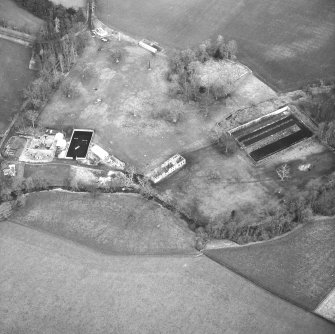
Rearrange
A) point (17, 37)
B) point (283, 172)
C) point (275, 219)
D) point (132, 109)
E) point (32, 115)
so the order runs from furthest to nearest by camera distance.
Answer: point (17, 37) → point (132, 109) → point (32, 115) → point (283, 172) → point (275, 219)

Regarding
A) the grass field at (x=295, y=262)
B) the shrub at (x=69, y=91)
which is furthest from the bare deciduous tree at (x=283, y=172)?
the shrub at (x=69, y=91)

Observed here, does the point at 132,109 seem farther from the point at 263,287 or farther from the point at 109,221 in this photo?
the point at 263,287

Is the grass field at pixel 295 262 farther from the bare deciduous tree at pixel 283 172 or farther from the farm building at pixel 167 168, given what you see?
the farm building at pixel 167 168

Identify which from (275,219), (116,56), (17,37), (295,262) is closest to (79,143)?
(116,56)

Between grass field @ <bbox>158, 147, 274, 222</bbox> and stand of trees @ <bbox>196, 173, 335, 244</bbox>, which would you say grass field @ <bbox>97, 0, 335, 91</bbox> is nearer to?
grass field @ <bbox>158, 147, 274, 222</bbox>

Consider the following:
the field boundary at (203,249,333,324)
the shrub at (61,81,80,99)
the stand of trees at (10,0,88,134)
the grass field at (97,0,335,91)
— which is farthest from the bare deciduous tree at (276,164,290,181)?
the stand of trees at (10,0,88,134)
